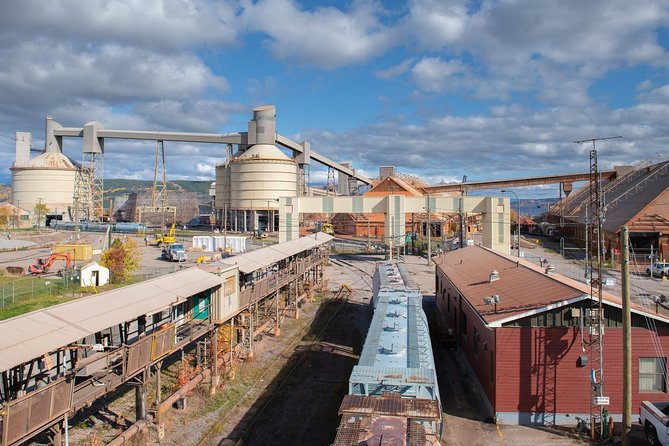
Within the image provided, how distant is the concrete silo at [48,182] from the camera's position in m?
106

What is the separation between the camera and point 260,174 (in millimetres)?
90750

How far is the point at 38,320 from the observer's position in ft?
40.6

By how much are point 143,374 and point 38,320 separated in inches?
156

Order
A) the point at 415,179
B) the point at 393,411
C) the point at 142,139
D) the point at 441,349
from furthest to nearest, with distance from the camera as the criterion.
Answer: the point at 415,179, the point at 142,139, the point at 441,349, the point at 393,411

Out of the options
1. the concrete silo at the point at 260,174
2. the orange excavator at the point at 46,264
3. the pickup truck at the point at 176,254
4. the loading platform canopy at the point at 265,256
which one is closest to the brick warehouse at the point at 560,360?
the loading platform canopy at the point at 265,256

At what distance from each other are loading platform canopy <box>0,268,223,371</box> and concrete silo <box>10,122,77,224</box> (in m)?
102

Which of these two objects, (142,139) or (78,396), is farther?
(142,139)

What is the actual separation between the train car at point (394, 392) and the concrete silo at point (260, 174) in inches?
2936

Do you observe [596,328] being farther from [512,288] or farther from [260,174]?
[260,174]

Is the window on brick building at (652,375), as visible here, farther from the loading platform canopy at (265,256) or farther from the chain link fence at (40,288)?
the chain link fence at (40,288)

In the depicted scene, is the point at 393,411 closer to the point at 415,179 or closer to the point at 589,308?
the point at 589,308

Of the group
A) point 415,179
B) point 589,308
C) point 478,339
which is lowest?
point 478,339

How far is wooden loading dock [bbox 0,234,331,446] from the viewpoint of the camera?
1120cm

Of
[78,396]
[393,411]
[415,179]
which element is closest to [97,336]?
[78,396]
